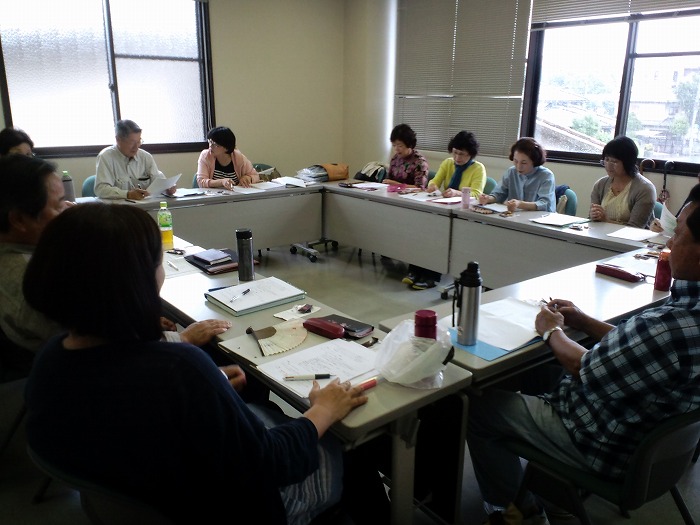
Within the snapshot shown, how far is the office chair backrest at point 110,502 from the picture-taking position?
0.91 m

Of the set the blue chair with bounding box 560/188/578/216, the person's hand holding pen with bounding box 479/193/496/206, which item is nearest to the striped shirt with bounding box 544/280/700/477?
the person's hand holding pen with bounding box 479/193/496/206

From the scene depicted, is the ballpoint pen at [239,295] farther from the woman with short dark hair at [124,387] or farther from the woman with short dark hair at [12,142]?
the woman with short dark hair at [12,142]

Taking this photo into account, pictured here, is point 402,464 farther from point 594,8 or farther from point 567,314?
point 594,8

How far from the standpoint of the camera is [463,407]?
1450 millimetres

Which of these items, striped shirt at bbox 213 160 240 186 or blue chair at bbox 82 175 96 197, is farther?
striped shirt at bbox 213 160 240 186

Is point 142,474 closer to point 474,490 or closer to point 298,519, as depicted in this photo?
point 298,519

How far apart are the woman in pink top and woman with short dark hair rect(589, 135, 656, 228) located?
277cm

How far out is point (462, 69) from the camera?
221 inches

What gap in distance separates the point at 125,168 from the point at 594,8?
4090mm

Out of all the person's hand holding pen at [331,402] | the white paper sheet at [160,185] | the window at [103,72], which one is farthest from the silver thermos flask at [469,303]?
the window at [103,72]

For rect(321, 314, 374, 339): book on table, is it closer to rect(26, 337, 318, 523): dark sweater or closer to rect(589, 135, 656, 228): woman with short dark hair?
rect(26, 337, 318, 523): dark sweater

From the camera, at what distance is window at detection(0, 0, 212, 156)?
4.59 meters

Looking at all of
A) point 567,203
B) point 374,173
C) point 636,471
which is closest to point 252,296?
point 636,471

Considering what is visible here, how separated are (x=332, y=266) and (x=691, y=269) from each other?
3597 millimetres
